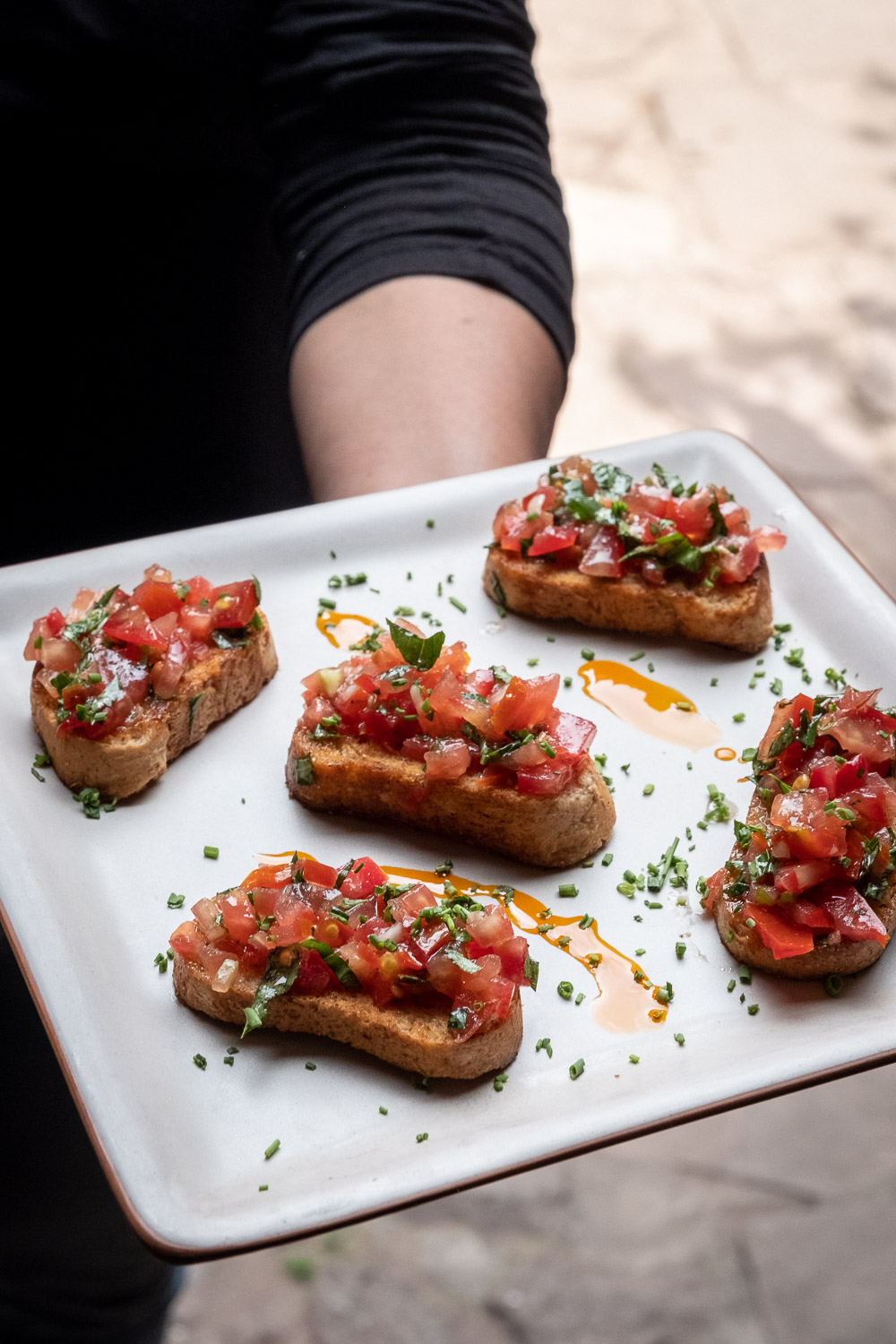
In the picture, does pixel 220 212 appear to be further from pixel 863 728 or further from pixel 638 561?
pixel 863 728

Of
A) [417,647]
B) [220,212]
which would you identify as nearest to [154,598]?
[417,647]

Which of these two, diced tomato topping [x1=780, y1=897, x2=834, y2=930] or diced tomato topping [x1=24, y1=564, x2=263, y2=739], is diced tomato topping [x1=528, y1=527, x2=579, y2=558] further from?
diced tomato topping [x1=780, y1=897, x2=834, y2=930]

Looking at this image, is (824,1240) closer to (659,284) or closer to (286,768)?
(286,768)

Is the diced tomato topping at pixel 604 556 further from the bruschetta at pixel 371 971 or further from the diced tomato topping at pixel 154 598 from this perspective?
the bruschetta at pixel 371 971

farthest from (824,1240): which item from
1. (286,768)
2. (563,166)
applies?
(563,166)

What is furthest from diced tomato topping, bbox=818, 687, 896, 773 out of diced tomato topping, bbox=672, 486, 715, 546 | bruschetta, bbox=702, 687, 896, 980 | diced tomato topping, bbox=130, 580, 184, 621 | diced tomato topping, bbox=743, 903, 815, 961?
diced tomato topping, bbox=130, 580, 184, 621

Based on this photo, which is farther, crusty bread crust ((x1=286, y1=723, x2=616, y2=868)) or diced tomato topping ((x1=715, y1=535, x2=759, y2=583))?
diced tomato topping ((x1=715, y1=535, x2=759, y2=583))

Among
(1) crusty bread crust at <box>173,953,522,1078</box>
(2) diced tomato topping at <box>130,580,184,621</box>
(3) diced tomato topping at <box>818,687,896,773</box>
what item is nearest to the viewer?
(1) crusty bread crust at <box>173,953,522,1078</box>

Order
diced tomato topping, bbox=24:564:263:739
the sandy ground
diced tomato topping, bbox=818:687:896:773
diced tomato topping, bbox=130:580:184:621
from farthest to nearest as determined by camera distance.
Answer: the sandy ground
diced tomato topping, bbox=130:580:184:621
diced tomato topping, bbox=24:564:263:739
diced tomato topping, bbox=818:687:896:773

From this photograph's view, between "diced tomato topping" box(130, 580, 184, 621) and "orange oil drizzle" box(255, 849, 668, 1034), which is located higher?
"diced tomato topping" box(130, 580, 184, 621)
